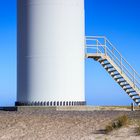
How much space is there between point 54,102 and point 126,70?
16.8 feet

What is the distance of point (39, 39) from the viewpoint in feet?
101

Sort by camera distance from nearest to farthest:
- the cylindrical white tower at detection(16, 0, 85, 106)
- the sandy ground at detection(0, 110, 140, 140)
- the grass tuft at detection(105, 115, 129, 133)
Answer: the sandy ground at detection(0, 110, 140, 140), the grass tuft at detection(105, 115, 129, 133), the cylindrical white tower at detection(16, 0, 85, 106)

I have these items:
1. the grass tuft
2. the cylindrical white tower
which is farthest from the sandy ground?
the cylindrical white tower

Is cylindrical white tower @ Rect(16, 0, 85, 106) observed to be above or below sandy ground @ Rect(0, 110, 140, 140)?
above

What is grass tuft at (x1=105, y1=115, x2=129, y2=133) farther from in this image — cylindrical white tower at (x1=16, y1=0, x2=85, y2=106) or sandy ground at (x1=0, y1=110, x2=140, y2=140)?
cylindrical white tower at (x1=16, y1=0, x2=85, y2=106)

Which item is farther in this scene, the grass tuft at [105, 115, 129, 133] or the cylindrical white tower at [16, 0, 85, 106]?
the cylindrical white tower at [16, 0, 85, 106]

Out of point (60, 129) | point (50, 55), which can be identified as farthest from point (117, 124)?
point (50, 55)

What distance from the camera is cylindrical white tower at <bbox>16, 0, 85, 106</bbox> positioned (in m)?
30.5

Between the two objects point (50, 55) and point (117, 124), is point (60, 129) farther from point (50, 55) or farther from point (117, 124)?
point (50, 55)

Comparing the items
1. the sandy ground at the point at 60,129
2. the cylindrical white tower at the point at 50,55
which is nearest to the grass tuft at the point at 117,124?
the sandy ground at the point at 60,129

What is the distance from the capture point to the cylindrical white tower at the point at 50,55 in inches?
1201

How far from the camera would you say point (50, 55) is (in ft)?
→ 101

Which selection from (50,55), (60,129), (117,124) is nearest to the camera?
(117,124)

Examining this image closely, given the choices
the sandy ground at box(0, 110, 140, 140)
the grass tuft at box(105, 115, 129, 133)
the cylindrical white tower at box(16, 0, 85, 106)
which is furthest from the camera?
the cylindrical white tower at box(16, 0, 85, 106)
